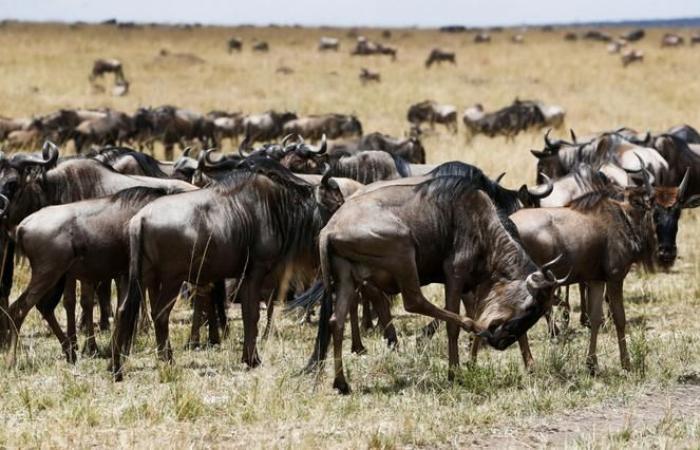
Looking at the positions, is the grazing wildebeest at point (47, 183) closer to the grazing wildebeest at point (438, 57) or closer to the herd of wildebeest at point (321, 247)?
the herd of wildebeest at point (321, 247)

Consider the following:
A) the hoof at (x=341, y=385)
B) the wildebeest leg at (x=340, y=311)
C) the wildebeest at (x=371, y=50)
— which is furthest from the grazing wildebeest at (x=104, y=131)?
the wildebeest at (x=371, y=50)

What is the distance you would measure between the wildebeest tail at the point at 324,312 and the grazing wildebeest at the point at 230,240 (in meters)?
0.66

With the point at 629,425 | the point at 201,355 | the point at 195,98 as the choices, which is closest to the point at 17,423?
the point at 201,355

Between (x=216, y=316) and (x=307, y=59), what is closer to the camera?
(x=216, y=316)

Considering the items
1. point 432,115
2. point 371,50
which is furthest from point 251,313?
point 371,50

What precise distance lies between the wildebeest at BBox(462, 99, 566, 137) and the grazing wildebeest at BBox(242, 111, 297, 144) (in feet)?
14.9

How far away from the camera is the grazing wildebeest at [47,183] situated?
25.7ft

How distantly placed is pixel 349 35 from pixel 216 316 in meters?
60.7

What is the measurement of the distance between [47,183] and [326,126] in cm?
1511

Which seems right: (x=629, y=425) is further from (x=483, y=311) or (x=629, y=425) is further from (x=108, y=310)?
(x=108, y=310)

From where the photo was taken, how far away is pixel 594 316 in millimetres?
6879

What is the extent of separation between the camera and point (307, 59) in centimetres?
4347

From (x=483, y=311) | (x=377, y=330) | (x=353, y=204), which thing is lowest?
(x=377, y=330)

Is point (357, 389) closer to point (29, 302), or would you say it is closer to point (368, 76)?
point (29, 302)
